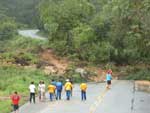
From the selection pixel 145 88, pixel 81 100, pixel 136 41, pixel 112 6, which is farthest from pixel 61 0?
pixel 81 100

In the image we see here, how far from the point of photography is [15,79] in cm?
4566

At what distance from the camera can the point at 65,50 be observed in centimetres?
6031

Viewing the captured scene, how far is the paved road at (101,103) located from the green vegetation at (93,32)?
11120 mm

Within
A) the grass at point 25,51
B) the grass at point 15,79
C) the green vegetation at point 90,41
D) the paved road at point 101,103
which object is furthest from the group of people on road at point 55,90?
the grass at point 25,51

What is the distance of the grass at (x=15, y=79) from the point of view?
1590 inches

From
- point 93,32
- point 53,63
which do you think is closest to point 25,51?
point 53,63

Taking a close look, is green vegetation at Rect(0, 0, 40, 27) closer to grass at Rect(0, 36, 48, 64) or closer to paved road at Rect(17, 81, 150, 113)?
grass at Rect(0, 36, 48, 64)

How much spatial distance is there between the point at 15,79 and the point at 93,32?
58.1 ft

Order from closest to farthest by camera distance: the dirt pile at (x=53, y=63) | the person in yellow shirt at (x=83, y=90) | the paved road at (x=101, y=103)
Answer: the paved road at (x=101, y=103) < the person in yellow shirt at (x=83, y=90) < the dirt pile at (x=53, y=63)

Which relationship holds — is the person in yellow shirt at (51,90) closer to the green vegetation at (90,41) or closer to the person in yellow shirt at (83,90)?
the person in yellow shirt at (83,90)

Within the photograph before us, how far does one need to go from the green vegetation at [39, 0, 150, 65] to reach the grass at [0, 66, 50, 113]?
29.8ft

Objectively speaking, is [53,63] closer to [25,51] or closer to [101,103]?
[25,51]

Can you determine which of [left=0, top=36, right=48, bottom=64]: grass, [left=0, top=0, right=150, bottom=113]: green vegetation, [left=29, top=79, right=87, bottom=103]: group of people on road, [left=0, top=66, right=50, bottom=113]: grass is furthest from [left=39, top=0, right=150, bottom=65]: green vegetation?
[left=29, top=79, right=87, bottom=103]: group of people on road

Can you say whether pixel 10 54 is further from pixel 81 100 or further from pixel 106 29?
pixel 81 100
